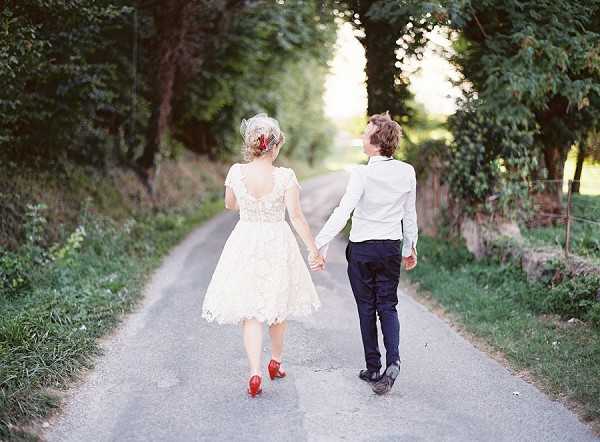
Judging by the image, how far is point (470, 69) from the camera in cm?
1027

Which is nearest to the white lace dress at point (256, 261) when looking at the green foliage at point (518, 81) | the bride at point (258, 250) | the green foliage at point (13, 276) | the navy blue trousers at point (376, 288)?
the bride at point (258, 250)

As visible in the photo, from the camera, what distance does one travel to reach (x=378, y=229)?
504 cm

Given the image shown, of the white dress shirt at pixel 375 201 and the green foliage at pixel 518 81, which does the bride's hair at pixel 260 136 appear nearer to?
the white dress shirt at pixel 375 201

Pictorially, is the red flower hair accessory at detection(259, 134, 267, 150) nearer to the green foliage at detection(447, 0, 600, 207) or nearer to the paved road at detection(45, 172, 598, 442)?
the paved road at detection(45, 172, 598, 442)

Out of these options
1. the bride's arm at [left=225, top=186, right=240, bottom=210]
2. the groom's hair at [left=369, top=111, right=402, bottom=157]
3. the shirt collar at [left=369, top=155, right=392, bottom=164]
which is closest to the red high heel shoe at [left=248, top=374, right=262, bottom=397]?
the bride's arm at [left=225, top=186, right=240, bottom=210]

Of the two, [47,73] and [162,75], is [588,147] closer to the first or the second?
[47,73]

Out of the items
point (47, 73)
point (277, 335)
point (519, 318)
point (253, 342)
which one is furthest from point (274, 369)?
point (47, 73)

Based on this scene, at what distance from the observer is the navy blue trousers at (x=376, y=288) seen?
508cm

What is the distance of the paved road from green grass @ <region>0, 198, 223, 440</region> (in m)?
0.22

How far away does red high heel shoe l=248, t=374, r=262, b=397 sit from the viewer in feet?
16.2

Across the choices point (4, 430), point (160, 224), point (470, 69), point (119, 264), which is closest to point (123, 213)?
point (160, 224)

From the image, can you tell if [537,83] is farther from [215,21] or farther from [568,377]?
[215,21]

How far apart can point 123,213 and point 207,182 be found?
9013 mm

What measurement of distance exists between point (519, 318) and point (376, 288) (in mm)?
2557
